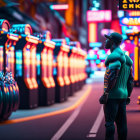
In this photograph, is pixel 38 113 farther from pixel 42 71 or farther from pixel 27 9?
pixel 27 9

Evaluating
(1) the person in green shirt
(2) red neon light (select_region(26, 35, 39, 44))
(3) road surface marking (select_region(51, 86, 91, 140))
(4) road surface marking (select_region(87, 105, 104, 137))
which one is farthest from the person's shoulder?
(2) red neon light (select_region(26, 35, 39, 44))

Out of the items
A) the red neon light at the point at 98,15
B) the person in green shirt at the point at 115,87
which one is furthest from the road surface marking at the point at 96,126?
the red neon light at the point at 98,15

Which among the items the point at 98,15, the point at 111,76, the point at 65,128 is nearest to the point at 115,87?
the point at 111,76

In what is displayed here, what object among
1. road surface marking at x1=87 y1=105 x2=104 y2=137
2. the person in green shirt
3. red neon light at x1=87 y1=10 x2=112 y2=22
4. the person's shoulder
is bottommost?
road surface marking at x1=87 y1=105 x2=104 y2=137

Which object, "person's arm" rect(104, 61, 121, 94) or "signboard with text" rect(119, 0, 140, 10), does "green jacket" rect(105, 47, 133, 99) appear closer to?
"person's arm" rect(104, 61, 121, 94)

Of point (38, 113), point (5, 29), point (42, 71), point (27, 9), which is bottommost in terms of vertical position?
point (38, 113)

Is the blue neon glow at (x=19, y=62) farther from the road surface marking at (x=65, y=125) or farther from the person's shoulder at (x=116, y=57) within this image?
the person's shoulder at (x=116, y=57)

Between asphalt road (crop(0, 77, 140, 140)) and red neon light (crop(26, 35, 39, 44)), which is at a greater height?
red neon light (crop(26, 35, 39, 44))

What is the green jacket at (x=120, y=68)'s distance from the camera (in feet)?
24.9

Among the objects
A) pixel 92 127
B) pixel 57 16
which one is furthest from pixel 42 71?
pixel 57 16

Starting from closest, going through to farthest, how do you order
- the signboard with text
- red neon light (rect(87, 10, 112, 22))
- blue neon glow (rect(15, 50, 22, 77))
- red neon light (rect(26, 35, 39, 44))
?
1. the signboard with text
2. red neon light (rect(26, 35, 39, 44))
3. blue neon glow (rect(15, 50, 22, 77))
4. red neon light (rect(87, 10, 112, 22))

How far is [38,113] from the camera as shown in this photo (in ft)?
52.1

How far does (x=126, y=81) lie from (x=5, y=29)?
621cm

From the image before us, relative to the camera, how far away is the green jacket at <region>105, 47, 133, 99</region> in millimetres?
7586
